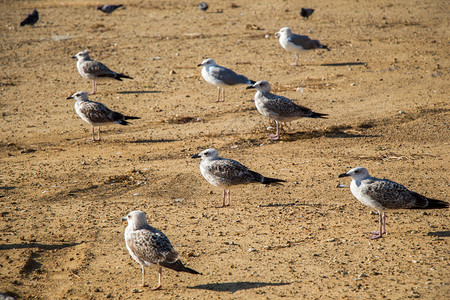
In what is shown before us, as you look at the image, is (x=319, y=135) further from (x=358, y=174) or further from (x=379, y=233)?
(x=379, y=233)

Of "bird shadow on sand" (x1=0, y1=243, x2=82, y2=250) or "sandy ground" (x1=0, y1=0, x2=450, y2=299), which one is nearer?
"sandy ground" (x1=0, y1=0, x2=450, y2=299)

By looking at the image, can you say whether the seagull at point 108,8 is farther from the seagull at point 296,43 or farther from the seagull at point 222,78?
→ the seagull at point 222,78

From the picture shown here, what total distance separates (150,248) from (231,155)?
14.5ft

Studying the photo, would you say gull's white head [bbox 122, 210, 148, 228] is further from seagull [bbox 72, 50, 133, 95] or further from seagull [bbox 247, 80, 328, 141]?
seagull [bbox 72, 50, 133, 95]

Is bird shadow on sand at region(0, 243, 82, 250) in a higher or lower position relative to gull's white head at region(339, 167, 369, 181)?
lower

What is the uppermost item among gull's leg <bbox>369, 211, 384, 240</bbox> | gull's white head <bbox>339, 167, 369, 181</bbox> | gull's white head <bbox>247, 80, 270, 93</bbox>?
gull's white head <bbox>339, 167, 369, 181</bbox>

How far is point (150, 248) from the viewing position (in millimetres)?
6109

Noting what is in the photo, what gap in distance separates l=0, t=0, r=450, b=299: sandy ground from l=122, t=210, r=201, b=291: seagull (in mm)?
386

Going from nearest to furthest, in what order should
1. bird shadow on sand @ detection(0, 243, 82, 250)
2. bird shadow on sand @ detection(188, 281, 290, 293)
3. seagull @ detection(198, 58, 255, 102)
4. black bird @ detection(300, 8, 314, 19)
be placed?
Result: bird shadow on sand @ detection(188, 281, 290, 293), bird shadow on sand @ detection(0, 243, 82, 250), seagull @ detection(198, 58, 255, 102), black bird @ detection(300, 8, 314, 19)

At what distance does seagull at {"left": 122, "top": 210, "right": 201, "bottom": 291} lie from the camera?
6.03 meters

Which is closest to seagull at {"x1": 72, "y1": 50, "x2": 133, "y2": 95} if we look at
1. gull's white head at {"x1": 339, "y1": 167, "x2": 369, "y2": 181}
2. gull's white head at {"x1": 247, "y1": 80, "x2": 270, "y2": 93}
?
gull's white head at {"x1": 247, "y1": 80, "x2": 270, "y2": 93}

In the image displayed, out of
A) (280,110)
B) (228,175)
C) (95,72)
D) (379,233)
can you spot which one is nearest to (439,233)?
(379,233)

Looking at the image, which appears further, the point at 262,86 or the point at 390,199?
the point at 262,86

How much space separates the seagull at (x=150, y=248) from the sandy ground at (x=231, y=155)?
386 mm
